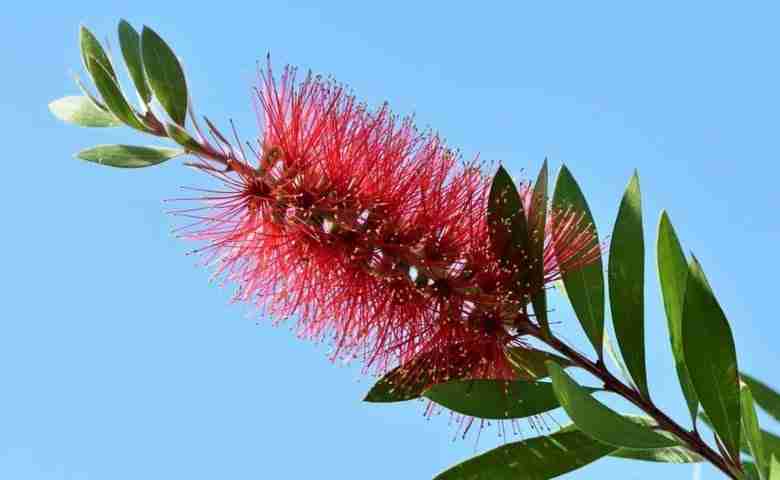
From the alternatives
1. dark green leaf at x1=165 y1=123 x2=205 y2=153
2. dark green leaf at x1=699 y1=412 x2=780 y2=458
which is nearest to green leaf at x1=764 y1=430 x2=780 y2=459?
dark green leaf at x1=699 y1=412 x2=780 y2=458

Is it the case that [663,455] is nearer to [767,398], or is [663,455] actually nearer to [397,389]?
[767,398]

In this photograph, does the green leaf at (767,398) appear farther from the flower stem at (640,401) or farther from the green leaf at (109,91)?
the green leaf at (109,91)

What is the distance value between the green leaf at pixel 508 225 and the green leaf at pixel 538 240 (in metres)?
Answer: 0.02

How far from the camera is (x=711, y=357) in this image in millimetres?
1997

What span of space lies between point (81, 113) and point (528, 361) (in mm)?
1124

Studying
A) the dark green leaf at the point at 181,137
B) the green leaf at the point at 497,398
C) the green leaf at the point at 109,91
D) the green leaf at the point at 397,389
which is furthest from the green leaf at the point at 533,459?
the green leaf at the point at 109,91

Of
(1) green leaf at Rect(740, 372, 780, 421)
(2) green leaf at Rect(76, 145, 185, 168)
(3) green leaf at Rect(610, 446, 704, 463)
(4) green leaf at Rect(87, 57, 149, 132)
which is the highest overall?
(4) green leaf at Rect(87, 57, 149, 132)

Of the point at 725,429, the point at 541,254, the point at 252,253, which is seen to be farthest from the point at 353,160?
the point at 725,429

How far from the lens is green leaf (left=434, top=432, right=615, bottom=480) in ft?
6.84

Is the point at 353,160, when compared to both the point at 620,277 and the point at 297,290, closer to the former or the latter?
the point at 297,290

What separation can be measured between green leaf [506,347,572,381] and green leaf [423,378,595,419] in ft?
0.31

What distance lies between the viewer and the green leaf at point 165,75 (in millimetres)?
2061

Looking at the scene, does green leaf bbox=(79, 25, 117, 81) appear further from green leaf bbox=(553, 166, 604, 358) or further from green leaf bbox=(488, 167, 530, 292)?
green leaf bbox=(553, 166, 604, 358)

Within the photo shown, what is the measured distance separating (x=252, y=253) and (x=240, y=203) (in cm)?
11
